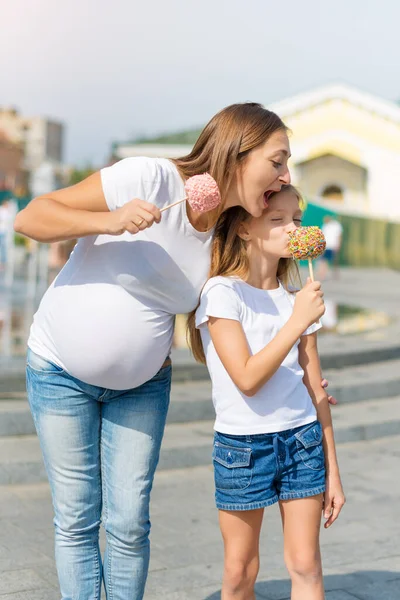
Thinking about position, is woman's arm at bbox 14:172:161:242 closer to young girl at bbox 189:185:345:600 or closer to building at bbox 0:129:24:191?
young girl at bbox 189:185:345:600

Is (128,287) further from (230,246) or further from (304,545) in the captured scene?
(304,545)

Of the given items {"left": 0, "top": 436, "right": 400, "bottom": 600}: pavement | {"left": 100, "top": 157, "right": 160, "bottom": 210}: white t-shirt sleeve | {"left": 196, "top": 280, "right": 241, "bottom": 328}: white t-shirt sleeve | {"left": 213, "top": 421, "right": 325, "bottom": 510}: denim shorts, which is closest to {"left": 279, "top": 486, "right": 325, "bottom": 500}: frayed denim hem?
{"left": 213, "top": 421, "right": 325, "bottom": 510}: denim shorts

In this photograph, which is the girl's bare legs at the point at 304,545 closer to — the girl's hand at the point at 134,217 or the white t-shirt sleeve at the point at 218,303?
the white t-shirt sleeve at the point at 218,303

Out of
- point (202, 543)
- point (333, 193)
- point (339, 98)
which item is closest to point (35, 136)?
point (333, 193)

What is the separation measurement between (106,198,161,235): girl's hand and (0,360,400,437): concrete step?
4019 mm

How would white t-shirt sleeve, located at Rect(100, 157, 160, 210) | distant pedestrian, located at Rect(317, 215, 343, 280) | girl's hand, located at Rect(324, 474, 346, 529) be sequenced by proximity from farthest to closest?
1. distant pedestrian, located at Rect(317, 215, 343, 280)
2. girl's hand, located at Rect(324, 474, 346, 529)
3. white t-shirt sleeve, located at Rect(100, 157, 160, 210)

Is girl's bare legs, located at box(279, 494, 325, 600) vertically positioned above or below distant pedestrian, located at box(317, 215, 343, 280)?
above

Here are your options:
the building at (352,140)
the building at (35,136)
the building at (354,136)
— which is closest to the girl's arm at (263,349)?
the building at (354,136)

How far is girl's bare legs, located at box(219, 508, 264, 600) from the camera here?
3027 mm

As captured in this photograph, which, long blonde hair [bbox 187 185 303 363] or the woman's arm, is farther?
long blonde hair [bbox 187 185 303 363]

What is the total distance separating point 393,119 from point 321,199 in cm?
426

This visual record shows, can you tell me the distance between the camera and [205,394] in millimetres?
7652

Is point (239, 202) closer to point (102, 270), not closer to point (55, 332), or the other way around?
point (102, 270)

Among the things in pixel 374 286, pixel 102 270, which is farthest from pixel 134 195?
pixel 374 286
